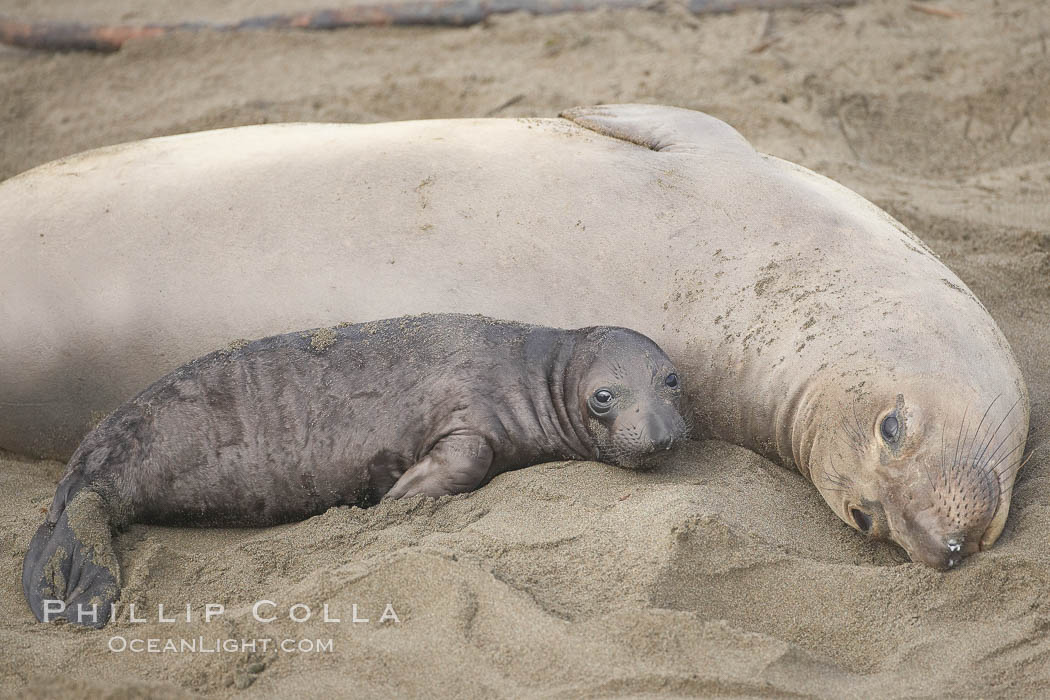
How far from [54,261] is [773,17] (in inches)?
194

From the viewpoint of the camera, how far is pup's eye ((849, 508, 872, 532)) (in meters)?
3.29

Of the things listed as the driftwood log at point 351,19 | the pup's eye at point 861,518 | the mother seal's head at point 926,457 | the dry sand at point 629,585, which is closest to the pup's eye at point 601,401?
the dry sand at point 629,585

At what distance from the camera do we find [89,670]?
2.70 meters

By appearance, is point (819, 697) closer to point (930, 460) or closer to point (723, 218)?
point (930, 460)

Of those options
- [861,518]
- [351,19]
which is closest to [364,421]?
[861,518]

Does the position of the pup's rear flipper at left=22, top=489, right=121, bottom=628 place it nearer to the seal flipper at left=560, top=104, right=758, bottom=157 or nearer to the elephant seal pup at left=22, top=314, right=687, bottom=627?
the elephant seal pup at left=22, top=314, right=687, bottom=627

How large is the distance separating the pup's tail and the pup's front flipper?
834 millimetres

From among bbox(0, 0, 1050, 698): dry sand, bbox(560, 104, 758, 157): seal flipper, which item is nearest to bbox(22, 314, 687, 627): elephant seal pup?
bbox(0, 0, 1050, 698): dry sand

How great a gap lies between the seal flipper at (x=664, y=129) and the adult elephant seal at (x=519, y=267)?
16 mm

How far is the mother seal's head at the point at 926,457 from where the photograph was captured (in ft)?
10.2

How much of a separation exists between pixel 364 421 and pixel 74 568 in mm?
953

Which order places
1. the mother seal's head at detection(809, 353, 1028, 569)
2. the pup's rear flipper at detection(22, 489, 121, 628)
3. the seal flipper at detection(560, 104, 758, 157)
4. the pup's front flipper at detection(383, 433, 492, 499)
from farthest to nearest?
the seal flipper at detection(560, 104, 758, 157), the pup's front flipper at detection(383, 433, 492, 499), the mother seal's head at detection(809, 353, 1028, 569), the pup's rear flipper at detection(22, 489, 121, 628)

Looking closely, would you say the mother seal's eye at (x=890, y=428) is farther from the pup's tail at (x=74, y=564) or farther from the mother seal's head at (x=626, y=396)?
the pup's tail at (x=74, y=564)

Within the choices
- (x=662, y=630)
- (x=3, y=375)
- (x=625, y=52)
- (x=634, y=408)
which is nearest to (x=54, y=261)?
(x=3, y=375)
